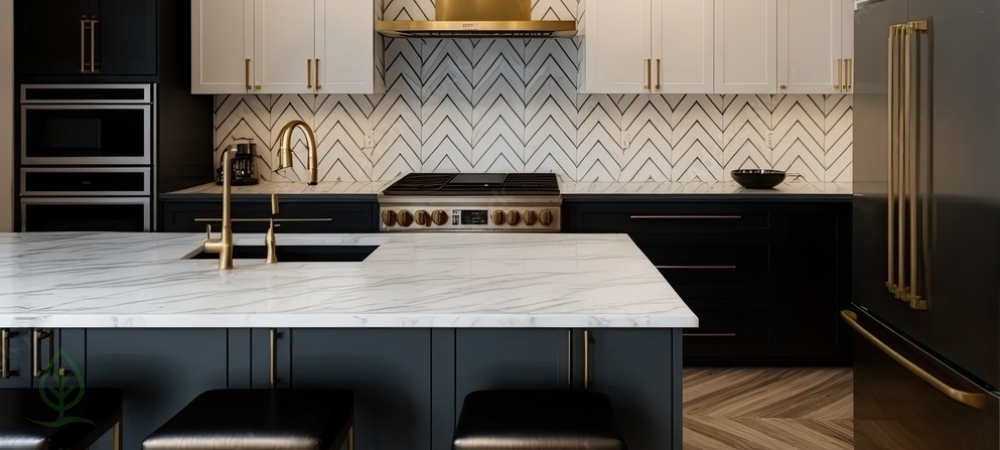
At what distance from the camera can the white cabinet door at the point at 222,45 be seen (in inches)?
177

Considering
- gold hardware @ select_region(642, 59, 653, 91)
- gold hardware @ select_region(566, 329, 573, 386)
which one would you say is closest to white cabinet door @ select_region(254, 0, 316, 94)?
gold hardware @ select_region(642, 59, 653, 91)

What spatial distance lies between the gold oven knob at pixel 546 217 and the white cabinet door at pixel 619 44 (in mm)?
686

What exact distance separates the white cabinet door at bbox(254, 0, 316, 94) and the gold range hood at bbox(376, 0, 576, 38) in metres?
0.36

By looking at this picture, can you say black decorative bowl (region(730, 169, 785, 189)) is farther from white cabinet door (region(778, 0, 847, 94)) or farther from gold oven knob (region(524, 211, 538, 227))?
gold oven knob (region(524, 211, 538, 227))

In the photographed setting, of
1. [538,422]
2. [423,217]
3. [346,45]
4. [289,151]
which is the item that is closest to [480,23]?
[346,45]

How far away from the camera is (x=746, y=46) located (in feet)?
14.7

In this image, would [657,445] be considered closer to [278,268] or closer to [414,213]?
[278,268]

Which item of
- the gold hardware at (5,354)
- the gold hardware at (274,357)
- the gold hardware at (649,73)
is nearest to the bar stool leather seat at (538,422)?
the gold hardware at (274,357)

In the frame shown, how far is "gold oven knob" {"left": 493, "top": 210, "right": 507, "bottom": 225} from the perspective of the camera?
13.8ft

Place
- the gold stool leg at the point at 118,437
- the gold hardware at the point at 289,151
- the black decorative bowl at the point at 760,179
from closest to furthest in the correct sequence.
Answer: the gold stool leg at the point at 118,437 < the gold hardware at the point at 289,151 < the black decorative bowl at the point at 760,179

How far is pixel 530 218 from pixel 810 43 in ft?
5.14

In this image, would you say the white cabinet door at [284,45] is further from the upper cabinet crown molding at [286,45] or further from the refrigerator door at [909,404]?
the refrigerator door at [909,404]

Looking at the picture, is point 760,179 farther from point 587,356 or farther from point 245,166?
point 587,356

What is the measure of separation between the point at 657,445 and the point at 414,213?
237cm
